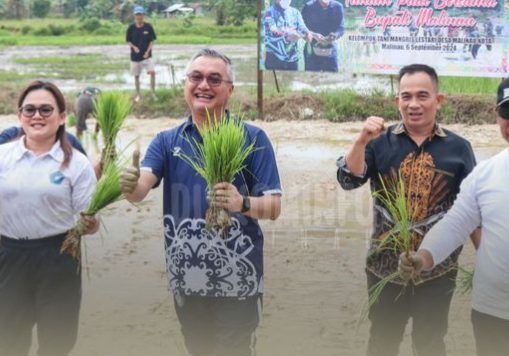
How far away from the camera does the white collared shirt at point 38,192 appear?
9.99 feet

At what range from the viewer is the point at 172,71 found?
13.8 metres

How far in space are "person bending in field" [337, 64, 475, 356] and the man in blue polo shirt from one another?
0.43 meters

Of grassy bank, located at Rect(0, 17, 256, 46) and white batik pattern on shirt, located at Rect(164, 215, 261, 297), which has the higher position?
A: white batik pattern on shirt, located at Rect(164, 215, 261, 297)

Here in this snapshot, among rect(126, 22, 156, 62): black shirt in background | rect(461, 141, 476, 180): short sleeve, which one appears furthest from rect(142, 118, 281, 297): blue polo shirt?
rect(126, 22, 156, 62): black shirt in background

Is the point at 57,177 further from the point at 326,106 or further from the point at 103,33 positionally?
the point at 103,33

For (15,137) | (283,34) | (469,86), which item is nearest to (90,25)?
(283,34)

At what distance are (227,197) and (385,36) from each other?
26.4 ft

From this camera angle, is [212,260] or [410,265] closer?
[410,265]

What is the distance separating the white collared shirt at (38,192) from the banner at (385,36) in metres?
7.85

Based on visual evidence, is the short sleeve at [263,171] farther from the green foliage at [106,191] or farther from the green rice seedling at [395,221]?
the green foliage at [106,191]

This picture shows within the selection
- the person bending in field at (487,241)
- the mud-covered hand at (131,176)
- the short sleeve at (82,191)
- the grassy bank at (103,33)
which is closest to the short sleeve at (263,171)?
the mud-covered hand at (131,176)

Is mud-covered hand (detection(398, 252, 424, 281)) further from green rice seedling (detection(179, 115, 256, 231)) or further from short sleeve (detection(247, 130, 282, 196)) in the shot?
green rice seedling (detection(179, 115, 256, 231))

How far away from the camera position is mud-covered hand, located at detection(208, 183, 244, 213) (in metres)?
2.79

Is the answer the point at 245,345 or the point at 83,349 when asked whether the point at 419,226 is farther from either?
the point at 83,349
